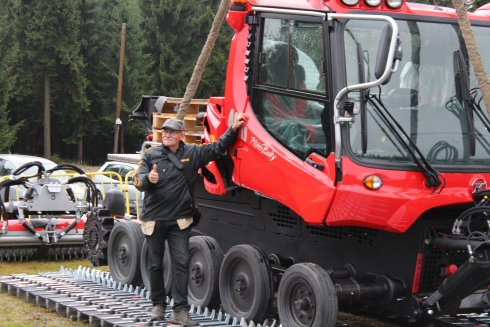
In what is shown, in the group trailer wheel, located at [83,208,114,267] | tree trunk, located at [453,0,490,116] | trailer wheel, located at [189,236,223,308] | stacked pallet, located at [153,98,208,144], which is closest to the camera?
tree trunk, located at [453,0,490,116]

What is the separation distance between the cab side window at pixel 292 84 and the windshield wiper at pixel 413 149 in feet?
1.63

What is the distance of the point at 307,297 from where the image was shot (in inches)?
273

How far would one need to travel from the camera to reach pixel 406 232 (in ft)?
22.2

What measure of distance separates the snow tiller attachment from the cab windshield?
6442 mm

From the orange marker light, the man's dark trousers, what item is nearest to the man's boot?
the man's dark trousers

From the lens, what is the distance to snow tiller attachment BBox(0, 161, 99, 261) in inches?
493

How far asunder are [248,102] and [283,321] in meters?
2.06

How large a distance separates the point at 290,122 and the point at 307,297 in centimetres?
152

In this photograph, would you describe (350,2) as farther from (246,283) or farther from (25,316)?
(25,316)

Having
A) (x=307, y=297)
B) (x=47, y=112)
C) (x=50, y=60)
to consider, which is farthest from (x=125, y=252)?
(x=50, y=60)

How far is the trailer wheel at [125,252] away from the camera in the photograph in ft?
31.7

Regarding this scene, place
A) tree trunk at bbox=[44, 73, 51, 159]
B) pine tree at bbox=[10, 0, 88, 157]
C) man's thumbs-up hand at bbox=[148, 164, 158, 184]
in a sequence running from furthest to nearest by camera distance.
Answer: pine tree at bbox=[10, 0, 88, 157]
tree trunk at bbox=[44, 73, 51, 159]
man's thumbs-up hand at bbox=[148, 164, 158, 184]

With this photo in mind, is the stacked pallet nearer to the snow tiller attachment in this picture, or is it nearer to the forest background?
the snow tiller attachment

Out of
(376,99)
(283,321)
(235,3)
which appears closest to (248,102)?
(235,3)
